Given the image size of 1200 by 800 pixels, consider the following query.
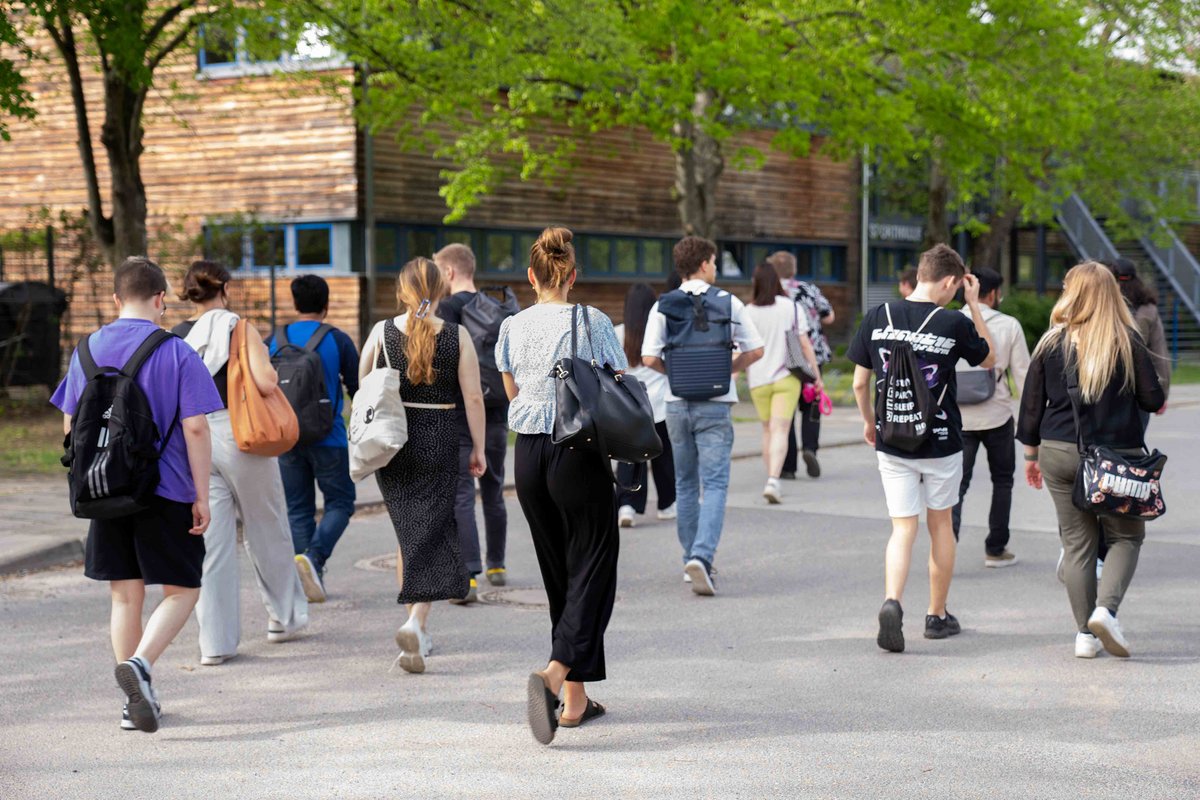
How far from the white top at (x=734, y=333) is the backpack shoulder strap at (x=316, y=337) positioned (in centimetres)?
178

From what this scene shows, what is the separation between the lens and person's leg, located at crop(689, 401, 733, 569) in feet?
27.5

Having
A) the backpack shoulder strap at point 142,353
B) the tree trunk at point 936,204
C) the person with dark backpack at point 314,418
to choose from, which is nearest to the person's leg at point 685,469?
the person with dark backpack at point 314,418

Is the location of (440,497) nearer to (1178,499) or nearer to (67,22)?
(1178,499)

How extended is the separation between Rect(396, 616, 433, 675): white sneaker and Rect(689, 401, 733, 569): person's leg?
218 centimetres

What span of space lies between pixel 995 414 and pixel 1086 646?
2.63 metres

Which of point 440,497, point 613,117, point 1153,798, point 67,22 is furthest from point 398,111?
point 1153,798

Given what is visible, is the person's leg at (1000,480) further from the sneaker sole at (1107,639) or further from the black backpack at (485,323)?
the black backpack at (485,323)

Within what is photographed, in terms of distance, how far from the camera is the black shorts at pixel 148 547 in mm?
5777

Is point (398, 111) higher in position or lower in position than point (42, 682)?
higher

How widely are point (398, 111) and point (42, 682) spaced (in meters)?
16.4

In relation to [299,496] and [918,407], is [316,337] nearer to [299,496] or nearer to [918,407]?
[299,496]

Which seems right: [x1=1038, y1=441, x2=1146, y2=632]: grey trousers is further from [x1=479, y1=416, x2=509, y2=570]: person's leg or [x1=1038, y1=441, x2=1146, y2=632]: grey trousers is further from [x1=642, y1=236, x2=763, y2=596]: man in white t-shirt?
[x1=479, y1=416, x2=509, y2=570]: person's leg

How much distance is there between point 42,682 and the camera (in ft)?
21.4

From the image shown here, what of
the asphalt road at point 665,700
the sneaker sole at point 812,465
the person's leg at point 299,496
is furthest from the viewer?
the sneaker sole at point 812,465
